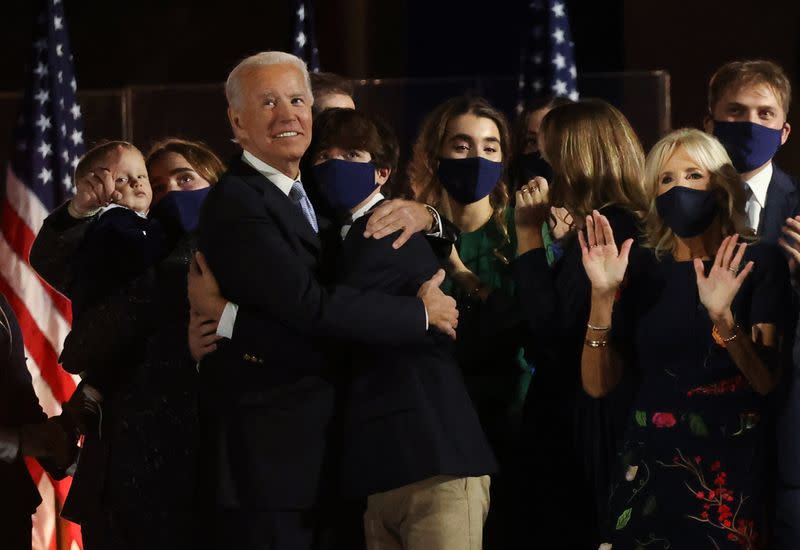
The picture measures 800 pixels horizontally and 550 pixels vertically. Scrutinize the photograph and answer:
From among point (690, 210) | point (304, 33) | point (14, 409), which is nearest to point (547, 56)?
point (304, 33)

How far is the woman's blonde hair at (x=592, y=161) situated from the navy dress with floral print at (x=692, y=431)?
1.35 feet

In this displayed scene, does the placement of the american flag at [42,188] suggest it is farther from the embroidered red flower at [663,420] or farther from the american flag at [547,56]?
the embroidered red flower at [663,420]

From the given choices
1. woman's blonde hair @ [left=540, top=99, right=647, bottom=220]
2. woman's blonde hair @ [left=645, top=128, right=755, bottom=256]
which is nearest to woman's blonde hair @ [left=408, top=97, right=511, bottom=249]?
woman's blonde hair @ [left=540, top=99, right=647, bottom=220]

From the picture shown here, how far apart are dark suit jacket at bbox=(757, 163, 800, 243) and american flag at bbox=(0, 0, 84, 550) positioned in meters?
2.97

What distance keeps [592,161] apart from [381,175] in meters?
0.64

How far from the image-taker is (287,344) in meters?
3.47

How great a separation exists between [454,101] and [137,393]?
1.34 m

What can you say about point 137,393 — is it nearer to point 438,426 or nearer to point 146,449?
point 146,449

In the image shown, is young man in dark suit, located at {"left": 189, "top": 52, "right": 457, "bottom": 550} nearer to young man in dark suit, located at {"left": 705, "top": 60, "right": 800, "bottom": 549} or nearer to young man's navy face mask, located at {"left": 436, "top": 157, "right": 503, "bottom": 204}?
young man's navy face mask, located at {"left": 436, "top": 157, "right": 503, "bottom": 204}

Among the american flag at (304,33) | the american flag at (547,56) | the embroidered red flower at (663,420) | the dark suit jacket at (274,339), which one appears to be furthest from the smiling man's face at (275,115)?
the american flag at (304,33)

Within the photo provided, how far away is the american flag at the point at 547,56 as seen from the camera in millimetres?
5617

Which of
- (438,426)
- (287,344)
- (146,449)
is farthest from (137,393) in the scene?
(438,426)

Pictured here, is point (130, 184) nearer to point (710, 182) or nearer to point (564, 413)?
point (564, 413)

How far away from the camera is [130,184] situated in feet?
14.4
